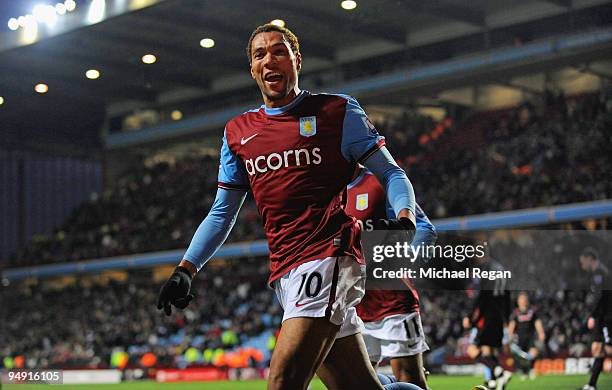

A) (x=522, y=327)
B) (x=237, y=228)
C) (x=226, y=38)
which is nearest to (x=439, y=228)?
(x=237, y=228)

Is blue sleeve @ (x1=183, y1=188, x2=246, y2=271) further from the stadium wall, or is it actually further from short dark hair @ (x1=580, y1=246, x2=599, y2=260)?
the stadium wall

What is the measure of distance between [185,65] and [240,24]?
156 inches

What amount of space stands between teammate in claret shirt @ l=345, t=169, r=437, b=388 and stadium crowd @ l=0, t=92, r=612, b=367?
1028 centimetres

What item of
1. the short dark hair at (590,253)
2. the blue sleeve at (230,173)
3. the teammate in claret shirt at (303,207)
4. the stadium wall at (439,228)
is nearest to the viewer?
the teammate in claret shirt at (303,207)

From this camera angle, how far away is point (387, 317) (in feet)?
20.0

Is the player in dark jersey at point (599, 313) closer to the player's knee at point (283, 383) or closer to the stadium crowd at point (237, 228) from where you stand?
the stadium crowd at point (237, 228)

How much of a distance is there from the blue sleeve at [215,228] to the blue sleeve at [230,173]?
0.08 feet

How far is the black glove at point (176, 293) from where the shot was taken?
11.6ft

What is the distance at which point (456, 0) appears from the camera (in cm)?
2300

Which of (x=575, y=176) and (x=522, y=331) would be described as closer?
(x=522, y=331)

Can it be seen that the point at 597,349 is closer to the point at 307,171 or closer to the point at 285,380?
the point at 307,171

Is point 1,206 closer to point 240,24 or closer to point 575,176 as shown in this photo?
point 240,24

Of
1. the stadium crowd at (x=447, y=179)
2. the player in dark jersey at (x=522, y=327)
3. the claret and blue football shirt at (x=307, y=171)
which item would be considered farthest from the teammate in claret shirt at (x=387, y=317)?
the stadium crowd at (x=447, y=179)

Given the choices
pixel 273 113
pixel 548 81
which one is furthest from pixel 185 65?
pixel 273 113
